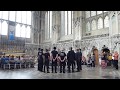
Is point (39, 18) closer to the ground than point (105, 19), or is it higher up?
higher up

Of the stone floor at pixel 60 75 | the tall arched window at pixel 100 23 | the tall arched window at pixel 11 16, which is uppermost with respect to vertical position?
the tall arched window at pixel 11 16

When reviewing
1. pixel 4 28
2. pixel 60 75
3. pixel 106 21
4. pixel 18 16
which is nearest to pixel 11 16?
pixel 18 16

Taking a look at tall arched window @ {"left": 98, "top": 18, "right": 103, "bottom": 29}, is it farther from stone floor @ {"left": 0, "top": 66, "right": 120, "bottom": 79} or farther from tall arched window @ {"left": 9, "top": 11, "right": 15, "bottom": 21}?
tall arched window @ {"left": 9, "top": 11, "right": 15, "bottom": 21}

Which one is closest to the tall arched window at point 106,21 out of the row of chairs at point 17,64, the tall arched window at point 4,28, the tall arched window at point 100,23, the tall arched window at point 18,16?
the tall arched window at point 100,23

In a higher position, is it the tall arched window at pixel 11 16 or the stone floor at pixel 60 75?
the tall arched window at pixel 11 16

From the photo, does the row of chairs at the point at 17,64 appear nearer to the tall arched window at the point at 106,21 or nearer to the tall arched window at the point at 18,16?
the tall arched window at the point at 106,21

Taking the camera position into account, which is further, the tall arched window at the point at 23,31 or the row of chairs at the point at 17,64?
the tall arched window at the point at 23,31

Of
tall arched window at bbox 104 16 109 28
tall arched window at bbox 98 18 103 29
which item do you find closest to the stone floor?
tall arched window at bbox 104 16 109 28

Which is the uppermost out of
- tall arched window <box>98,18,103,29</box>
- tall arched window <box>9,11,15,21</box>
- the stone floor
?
tall arched window <box>9,11,15,21</box>

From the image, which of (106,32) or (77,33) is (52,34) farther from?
(106,32)

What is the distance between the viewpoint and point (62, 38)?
2558 cm

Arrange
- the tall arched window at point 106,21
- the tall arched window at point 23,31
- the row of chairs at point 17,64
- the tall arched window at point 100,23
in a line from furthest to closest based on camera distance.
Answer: the tall arched window at point 23,31 → the tall arched window at point 100,23 → the tall arched window at point 106,21 → the row of chairs at point 17,64

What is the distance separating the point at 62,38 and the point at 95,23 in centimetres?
675
